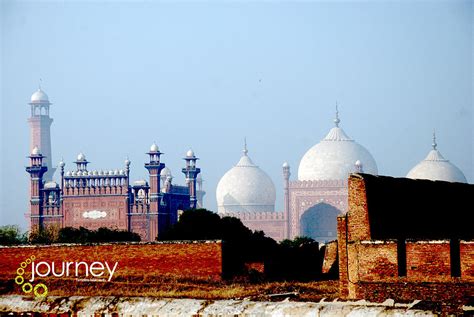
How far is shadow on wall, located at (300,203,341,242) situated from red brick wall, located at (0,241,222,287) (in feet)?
219

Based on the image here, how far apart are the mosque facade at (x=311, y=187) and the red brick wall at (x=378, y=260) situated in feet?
222

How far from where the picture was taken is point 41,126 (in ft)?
337

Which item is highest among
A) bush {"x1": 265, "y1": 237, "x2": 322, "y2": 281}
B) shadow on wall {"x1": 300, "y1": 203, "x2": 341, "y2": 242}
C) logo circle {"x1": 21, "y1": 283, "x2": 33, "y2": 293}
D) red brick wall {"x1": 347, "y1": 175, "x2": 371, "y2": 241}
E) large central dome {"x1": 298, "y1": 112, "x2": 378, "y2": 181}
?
large central dome {"x1": 298, "y1": 112, "x2": 378, "y2": 181}

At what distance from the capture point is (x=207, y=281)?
1435cm

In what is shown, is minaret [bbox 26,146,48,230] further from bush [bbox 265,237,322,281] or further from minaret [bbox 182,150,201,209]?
bush [bbox 265,237,322,281]

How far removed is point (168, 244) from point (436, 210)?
3608 millimetres

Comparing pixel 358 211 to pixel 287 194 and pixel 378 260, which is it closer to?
pixel 378 260

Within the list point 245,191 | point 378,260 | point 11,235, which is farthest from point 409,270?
point 245,191

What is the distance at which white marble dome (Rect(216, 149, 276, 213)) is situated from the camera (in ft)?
293

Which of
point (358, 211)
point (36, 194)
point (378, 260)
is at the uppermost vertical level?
point (36, 194)

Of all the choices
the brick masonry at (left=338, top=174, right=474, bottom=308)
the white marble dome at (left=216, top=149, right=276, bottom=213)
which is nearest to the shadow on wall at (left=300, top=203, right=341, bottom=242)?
the white marble dome at (left=216, top=149, right=276, bottom=213)

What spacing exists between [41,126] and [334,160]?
98.2 ft

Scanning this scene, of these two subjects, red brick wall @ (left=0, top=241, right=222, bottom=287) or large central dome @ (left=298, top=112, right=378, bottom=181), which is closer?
red brick wall @ (left=0, top=241, right=222, bottom=287)

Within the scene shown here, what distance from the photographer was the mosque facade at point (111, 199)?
62.6 m
